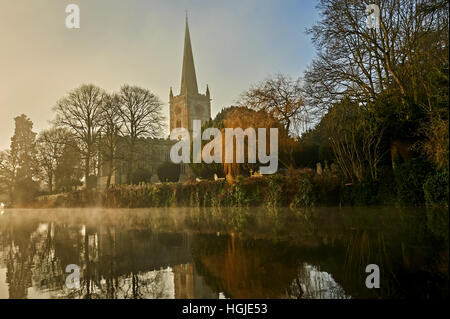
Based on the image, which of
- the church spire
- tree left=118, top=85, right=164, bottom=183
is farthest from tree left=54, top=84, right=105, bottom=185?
the church spire

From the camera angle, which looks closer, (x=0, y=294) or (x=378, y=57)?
(x=0, y=294)

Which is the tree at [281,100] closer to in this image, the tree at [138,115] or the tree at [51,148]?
the tree at [138,115]

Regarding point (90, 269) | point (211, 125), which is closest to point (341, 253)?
point (90, 269)

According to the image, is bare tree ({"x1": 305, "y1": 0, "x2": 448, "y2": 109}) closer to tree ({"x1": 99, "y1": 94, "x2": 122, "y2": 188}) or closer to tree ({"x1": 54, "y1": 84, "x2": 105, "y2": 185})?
tree ({"x1": 99, "y1": 94, "x2": 122, "y2": 188})

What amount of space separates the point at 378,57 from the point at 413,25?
2091 mm

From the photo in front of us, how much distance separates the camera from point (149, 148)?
30.8 meters

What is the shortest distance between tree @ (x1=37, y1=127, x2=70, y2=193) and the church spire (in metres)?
37.2

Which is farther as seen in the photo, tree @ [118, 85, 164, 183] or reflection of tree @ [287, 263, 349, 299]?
tree @ [118, 85, 164, 183]

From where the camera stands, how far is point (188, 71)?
214 ft

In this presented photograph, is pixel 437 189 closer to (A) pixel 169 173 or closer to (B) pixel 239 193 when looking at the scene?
(B) pixel 239 193

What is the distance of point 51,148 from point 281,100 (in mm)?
22953

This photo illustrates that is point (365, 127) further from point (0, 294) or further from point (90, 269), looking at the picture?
point (0, 294)

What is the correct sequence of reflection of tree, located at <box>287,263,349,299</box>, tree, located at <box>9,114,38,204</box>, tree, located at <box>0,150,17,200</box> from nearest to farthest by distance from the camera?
reflection of tree, located at <box>287,263,349,299</box>, tree, located at <box>9,114,38,204</box>, tree, located at <box>0,150,17,200</box>

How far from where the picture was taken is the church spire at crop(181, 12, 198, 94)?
62906 millimetres
